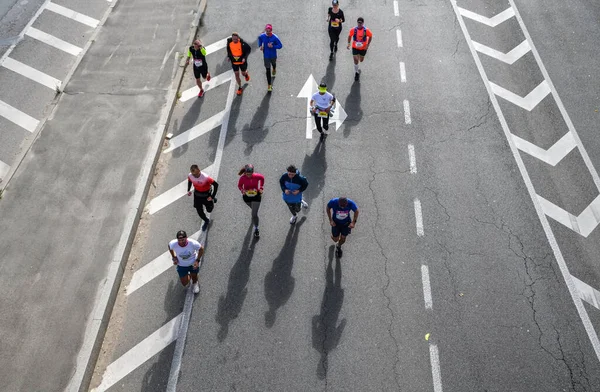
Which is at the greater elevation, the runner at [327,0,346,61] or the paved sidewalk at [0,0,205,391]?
the runner at [327,0,346,61]

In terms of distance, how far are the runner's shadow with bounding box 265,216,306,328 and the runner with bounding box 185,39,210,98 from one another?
5.76 metres

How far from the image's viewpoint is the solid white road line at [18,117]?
13672 mm

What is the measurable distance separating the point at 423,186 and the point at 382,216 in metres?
1.44

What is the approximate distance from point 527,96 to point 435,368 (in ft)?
30.3

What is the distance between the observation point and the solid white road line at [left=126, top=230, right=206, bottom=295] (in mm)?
10422

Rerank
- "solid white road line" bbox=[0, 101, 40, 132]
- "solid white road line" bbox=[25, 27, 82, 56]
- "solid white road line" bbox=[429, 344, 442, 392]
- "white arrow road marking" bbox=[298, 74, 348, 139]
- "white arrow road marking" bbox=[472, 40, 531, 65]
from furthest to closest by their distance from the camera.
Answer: "solid white road line" bbox=[25, 27, 82, 56] → "white arrow road marking" bbox=[472, 40, 531, 65] → "solid white road line" bbox=[0, 101, 40, 132] → "white arrow road marking" bbox=[298, 74, 348, 139] → "solid white road line" bbox=[429, 344, 442, 392]

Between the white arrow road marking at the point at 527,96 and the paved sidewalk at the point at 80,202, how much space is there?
975 cm

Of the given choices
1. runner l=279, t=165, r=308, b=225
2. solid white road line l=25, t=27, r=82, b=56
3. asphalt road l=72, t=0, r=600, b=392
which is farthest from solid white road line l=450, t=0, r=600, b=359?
solid white road line l=25, t=27, r=82, b=56

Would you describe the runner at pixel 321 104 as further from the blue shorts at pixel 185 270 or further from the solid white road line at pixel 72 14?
the solid white road line at pixel 72 14

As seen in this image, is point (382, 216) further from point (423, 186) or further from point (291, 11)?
point (291, 11)

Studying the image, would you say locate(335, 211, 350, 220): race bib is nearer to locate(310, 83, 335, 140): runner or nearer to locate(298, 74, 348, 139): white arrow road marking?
locate(310, 83, 335, 140): runner

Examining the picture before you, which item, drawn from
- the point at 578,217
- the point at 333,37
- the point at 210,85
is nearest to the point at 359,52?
the point at 333,37

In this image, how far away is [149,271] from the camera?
1064cm

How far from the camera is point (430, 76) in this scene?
49.2 feet
